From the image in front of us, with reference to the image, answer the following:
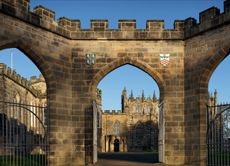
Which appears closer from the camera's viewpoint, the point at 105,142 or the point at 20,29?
the point at 20,29

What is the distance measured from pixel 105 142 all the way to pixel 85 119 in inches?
1921

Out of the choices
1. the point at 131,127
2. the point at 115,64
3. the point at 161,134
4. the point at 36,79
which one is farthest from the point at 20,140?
the point at 131,127

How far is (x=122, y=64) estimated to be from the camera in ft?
51.5

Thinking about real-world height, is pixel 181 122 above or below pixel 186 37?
below

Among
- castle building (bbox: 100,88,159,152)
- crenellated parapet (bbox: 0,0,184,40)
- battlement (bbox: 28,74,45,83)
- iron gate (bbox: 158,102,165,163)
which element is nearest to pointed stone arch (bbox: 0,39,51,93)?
crenellated parapet (bbox: 0,0,184,40)

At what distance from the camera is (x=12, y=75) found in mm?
30688

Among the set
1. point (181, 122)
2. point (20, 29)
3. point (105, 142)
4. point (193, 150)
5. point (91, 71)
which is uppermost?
point (20, 29)

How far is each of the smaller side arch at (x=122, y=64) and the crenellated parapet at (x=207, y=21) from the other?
196cm

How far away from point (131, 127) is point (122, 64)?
5057cm

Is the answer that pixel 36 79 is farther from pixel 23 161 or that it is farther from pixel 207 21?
pixel 207 21

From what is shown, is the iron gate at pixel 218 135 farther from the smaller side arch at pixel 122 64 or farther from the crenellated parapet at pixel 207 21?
the crenellated parapet at pixel 207 21

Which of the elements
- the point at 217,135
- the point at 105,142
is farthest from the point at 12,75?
the point at 105,142

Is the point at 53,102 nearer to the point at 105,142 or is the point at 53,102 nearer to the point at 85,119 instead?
the point at 85,119

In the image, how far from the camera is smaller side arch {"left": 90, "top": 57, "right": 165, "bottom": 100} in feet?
50.8
